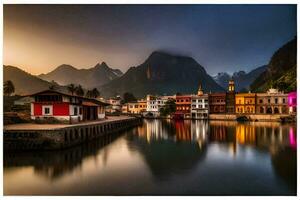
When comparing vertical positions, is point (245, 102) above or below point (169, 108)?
above

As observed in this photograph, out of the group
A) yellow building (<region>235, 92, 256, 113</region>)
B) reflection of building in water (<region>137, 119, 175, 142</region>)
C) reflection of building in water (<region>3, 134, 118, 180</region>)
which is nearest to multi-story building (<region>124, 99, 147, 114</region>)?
yellow building (<region>235, 92, 256, 113</region>)

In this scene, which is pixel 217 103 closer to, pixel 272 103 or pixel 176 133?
pixel 272 103

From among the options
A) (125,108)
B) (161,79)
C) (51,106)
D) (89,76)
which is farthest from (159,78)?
(51,106)

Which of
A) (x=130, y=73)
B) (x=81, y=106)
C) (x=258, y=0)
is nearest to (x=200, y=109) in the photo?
(x=81, y=106)

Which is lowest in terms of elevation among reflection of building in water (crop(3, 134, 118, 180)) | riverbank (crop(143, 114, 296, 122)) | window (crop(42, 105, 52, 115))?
reflection of building in water (crop(3, 134, 118, 180))

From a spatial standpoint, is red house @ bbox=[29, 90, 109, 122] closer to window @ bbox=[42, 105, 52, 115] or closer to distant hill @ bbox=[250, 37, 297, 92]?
window @ bbox=[42, 105, 52, 115]

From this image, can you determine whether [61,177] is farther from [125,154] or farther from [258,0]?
[258,0]

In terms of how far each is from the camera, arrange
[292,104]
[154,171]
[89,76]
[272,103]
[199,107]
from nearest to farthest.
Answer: [154,171] < [292,104] < [272,103] < [199,107] < [89,76]
